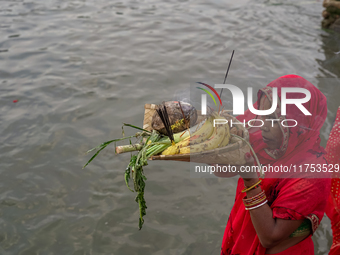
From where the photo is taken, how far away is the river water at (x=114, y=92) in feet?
11.8

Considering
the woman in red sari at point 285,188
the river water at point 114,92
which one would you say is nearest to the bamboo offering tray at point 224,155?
the woman in red sari at point 285,188

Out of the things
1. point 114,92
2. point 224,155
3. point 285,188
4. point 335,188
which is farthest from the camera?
point 114,92

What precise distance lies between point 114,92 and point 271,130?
14.0ft

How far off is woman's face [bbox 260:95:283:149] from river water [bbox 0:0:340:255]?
1.94 meters

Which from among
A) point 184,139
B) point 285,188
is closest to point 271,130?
point 285,188

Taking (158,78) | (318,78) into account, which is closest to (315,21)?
(318,78)

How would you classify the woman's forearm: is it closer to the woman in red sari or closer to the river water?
the woman in red sari

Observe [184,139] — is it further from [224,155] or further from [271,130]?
[271,130]

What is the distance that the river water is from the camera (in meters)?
3.59

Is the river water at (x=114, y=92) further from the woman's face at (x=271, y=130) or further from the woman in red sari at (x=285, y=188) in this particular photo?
the woman's face at (x=271, y=130)

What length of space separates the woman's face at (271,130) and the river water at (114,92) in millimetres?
1936

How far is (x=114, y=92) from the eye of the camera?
5746 millimetres

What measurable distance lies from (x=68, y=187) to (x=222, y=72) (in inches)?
151

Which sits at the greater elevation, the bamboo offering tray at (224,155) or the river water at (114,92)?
the bamboo offering tray at (224,155)
